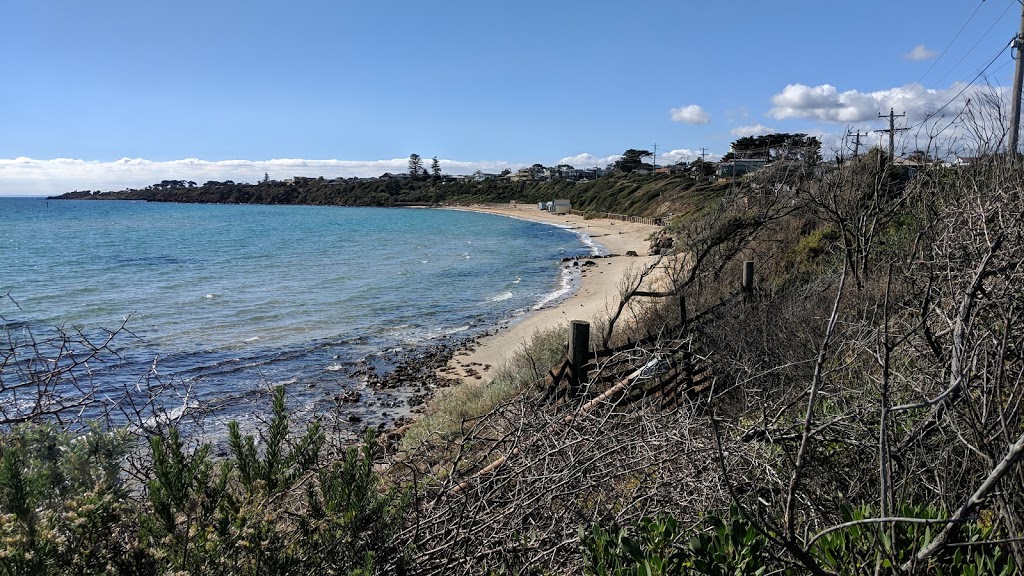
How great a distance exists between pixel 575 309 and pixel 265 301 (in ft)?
39.6

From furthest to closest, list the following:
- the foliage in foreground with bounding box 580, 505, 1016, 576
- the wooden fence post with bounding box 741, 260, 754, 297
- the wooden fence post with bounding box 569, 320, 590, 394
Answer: the wooden fence post with bounding box 741, 260, 754, 297 < the wooden fence post with bounding box 569, 320, 590, 394 < the foliage in foreground with bounding box 580, 505, 1016, 576

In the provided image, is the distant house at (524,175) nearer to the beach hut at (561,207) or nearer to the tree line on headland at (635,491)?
the beach hut at (561,207)

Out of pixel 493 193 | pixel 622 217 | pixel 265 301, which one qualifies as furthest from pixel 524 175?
pixel 265 301

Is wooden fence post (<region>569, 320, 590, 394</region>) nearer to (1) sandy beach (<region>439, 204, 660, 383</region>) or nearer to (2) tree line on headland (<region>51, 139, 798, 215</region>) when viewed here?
(1) sandy beach (<region>439, 204, 660, 383</region>)

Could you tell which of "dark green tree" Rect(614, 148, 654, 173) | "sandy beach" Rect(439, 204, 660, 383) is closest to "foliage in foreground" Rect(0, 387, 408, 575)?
"sandy beach" Rect(439, 204, 660, 383)

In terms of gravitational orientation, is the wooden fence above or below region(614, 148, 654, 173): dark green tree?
below

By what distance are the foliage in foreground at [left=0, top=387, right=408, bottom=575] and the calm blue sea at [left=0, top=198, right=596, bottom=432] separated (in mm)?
1117

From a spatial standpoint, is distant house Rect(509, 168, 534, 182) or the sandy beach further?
distant house Rect(509, 168, 534, 182)

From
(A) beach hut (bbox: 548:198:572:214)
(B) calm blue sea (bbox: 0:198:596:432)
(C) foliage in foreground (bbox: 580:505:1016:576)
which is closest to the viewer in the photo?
(C) foliage in foreground (bbox: 580:505:1016:576)

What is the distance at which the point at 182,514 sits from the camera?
98.0 inches

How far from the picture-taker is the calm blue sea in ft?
49.6

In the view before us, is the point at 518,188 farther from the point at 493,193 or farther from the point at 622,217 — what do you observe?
the point at 622,217

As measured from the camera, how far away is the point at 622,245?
48.7 metres

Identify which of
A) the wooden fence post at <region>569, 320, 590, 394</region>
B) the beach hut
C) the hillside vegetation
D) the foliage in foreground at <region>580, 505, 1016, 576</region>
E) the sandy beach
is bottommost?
the sandy beach
